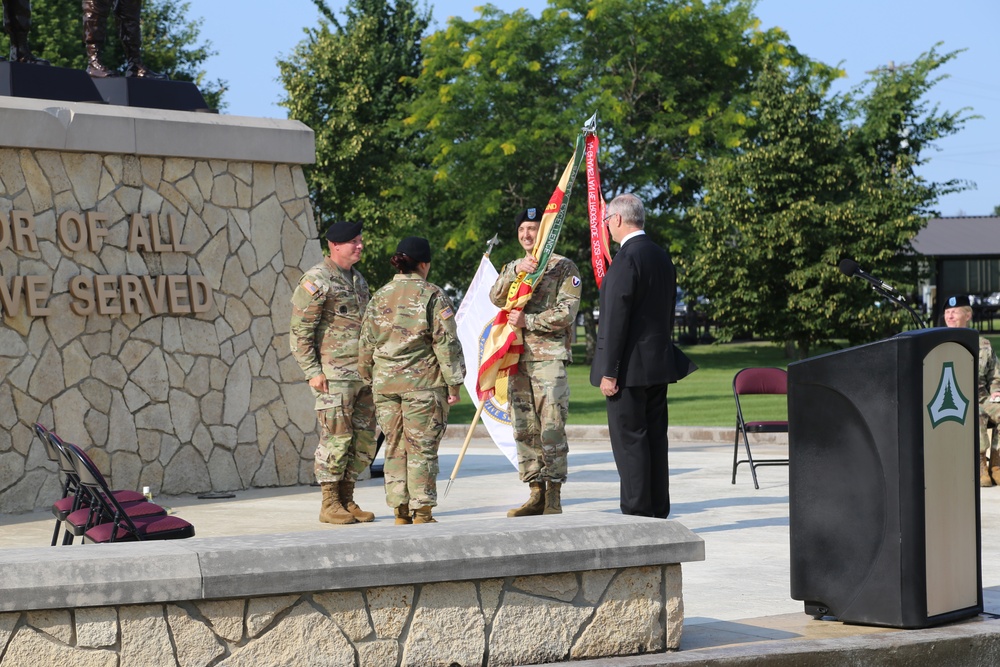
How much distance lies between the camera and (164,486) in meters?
10.9

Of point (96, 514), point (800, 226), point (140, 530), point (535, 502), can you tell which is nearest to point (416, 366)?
point (535, 502)

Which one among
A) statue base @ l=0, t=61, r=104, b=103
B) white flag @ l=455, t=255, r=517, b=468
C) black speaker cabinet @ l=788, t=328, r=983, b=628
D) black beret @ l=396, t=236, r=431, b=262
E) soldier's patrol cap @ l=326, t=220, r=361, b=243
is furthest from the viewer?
white flag @ l=455, t=255, r=517, b=468

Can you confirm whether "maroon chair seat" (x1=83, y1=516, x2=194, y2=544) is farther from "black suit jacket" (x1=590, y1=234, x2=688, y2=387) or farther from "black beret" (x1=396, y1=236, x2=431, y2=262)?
"black beret" (x1=396, y1=236, x2=431, y2=262)

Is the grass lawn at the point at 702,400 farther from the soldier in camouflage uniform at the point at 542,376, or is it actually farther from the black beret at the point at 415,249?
the black beret at the point at 415,249

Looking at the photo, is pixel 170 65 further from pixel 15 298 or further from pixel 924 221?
pixel 15 298

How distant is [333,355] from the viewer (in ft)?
30.6

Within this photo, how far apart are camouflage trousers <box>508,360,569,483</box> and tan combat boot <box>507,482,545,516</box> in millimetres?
71

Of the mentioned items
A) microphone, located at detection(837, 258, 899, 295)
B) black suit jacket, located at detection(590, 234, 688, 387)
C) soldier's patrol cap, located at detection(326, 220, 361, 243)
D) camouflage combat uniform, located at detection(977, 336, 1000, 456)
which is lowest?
camouflage combat uniform, located at detection(977, 336, 1000, 456)

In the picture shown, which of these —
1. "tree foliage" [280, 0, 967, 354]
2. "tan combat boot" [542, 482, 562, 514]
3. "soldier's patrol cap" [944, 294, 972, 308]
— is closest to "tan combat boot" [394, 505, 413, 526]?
"tan combat boot" [542, 482, 562, 514]

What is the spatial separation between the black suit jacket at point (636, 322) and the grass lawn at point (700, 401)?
11.3 metres

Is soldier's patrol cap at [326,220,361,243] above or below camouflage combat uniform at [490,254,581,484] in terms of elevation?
above

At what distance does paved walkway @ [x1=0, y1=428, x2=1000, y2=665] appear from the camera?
5863mm

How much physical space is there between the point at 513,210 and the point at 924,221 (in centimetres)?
1182

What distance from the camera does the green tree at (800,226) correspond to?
115 ft
